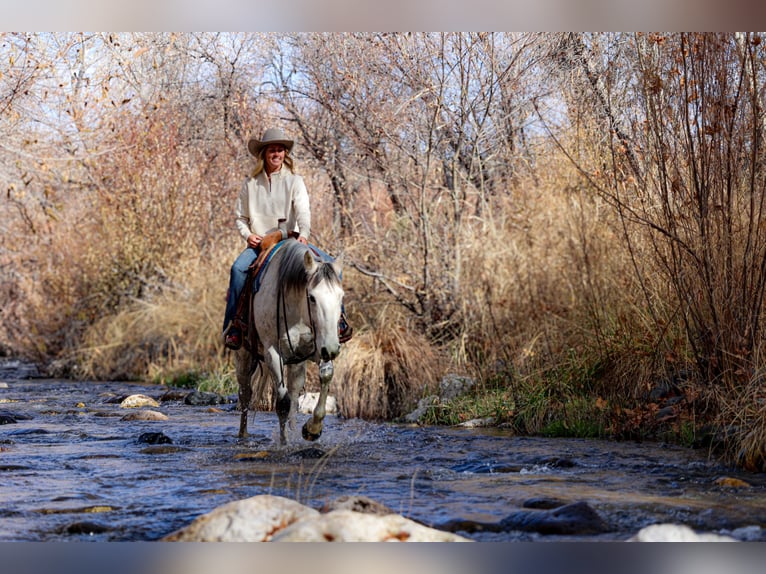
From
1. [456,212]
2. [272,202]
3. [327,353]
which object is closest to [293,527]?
[327,353]

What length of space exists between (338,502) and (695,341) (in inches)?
137

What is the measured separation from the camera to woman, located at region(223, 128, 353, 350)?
7266 millimetres

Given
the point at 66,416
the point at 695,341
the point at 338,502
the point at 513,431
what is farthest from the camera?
the point at 66,416

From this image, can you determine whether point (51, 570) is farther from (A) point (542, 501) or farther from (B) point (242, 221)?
(B) point (242, 221)

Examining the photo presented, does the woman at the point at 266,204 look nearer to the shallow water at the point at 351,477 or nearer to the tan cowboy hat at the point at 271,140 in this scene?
the tan cowboy hat at the point at 271,140

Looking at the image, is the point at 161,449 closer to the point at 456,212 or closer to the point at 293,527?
the point at 293,527

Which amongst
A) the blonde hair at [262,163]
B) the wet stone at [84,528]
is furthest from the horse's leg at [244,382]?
the wet stone at [84,528]

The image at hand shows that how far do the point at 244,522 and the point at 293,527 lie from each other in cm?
24

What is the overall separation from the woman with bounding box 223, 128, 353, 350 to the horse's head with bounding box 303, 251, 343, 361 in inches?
37.6

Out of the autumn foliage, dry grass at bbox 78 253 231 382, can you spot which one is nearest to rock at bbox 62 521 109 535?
the autumn foliage

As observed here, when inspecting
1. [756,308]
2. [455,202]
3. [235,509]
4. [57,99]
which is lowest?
[235,509]

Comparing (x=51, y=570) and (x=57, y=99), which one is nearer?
(x=51, y=570)

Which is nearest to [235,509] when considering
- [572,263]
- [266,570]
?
[266,570]

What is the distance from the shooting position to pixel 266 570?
441 centimetres
